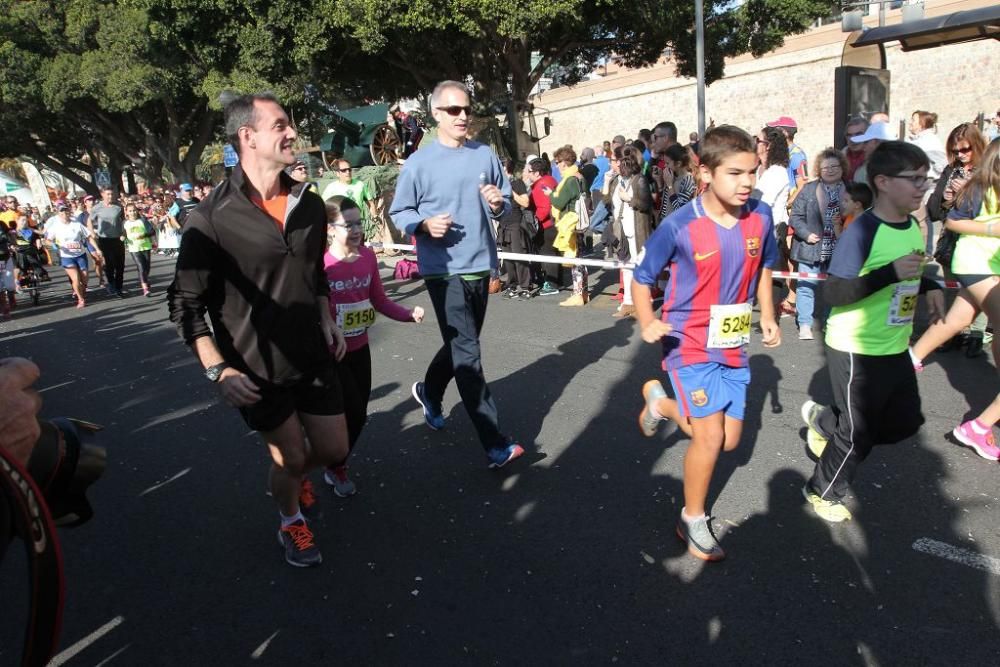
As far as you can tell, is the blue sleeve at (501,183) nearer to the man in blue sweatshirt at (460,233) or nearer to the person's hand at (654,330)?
the man in blue sweatshirt at (460,233)

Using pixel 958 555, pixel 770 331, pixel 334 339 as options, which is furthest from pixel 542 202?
pixel 958 555

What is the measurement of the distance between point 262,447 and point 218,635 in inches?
82.0

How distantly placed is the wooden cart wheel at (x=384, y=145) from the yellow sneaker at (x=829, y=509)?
622 inches

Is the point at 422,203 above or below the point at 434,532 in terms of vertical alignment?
above

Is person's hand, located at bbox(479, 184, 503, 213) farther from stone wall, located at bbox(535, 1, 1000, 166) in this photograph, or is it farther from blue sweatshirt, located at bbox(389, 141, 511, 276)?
stone wall, located at bbox(535, 1, 1000, 166)

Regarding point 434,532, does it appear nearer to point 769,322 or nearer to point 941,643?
point 769,322

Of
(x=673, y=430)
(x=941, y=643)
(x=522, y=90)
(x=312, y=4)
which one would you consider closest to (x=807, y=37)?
(x=522, y=90)

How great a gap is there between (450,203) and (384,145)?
14.8 m

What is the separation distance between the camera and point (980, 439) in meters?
3.96

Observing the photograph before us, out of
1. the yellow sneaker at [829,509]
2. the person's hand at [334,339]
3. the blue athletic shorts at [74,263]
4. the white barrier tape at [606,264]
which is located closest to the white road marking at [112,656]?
the person's hand at [334,339]

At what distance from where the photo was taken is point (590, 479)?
4031 mm

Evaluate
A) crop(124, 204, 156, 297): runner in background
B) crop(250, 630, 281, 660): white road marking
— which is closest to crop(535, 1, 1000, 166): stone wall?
crop(124, 204, 156, 297): runner in background

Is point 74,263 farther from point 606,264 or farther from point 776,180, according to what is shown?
point 776,180

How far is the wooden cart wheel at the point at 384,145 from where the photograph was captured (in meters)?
17.9
